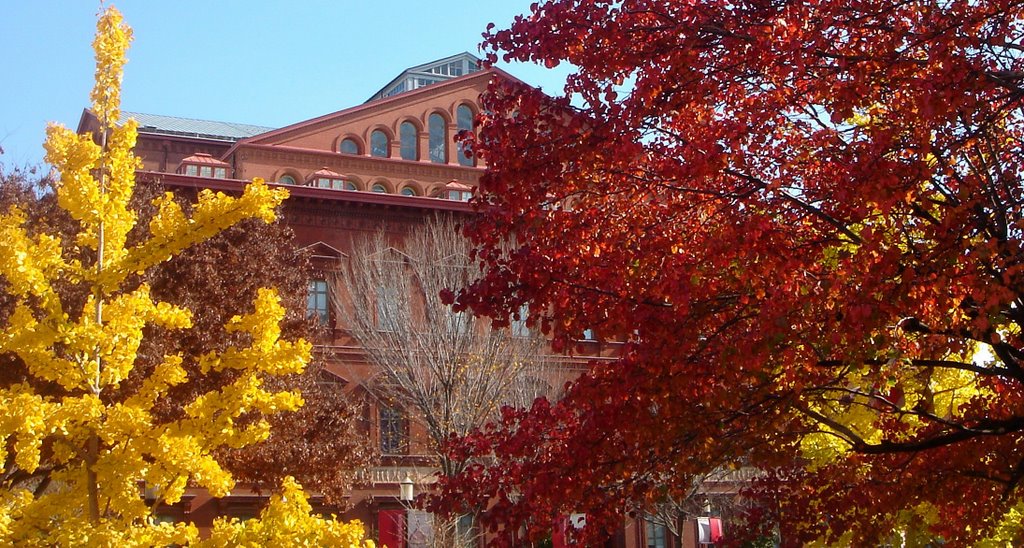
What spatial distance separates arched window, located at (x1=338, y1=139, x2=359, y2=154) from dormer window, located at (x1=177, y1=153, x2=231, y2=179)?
4503 mm

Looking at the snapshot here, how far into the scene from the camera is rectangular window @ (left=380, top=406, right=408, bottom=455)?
33125 mm

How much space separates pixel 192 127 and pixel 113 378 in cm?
3591

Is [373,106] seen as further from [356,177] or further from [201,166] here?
[201,166]

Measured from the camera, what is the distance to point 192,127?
149 feet

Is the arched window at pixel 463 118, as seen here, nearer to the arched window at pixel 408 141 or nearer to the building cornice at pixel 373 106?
the building cornice at pixel 373 106

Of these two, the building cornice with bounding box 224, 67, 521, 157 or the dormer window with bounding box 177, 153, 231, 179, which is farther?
the building cornice with bounding box 224, 67, 521, 157

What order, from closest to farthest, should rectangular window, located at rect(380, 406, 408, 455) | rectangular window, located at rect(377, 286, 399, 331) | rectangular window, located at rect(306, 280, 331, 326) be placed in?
rectangular window, located at rect(377, 286, 399, 331), rectangular window, located at rect(380, 406, 408, 455), rectangular window, located at rect(306, 280, 331, 326)

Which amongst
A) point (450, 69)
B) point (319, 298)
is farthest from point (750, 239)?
point (450, 69)

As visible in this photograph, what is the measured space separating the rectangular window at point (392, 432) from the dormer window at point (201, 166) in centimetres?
961

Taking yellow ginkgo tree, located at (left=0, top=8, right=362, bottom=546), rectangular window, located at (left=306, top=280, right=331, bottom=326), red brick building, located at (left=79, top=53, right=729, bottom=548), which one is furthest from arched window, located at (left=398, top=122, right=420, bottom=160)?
yellow ginkgo tree, located at (left=0, top=8, right=362, bottom=546)

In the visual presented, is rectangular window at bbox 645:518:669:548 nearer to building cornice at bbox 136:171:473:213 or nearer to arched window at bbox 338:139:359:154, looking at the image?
building cornice at bbox 136:171:473:213

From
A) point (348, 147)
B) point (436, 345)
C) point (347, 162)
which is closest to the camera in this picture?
point (436, 345)

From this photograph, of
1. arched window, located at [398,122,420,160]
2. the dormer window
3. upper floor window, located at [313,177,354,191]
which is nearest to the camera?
the dormer window

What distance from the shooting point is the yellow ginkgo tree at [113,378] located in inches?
417
